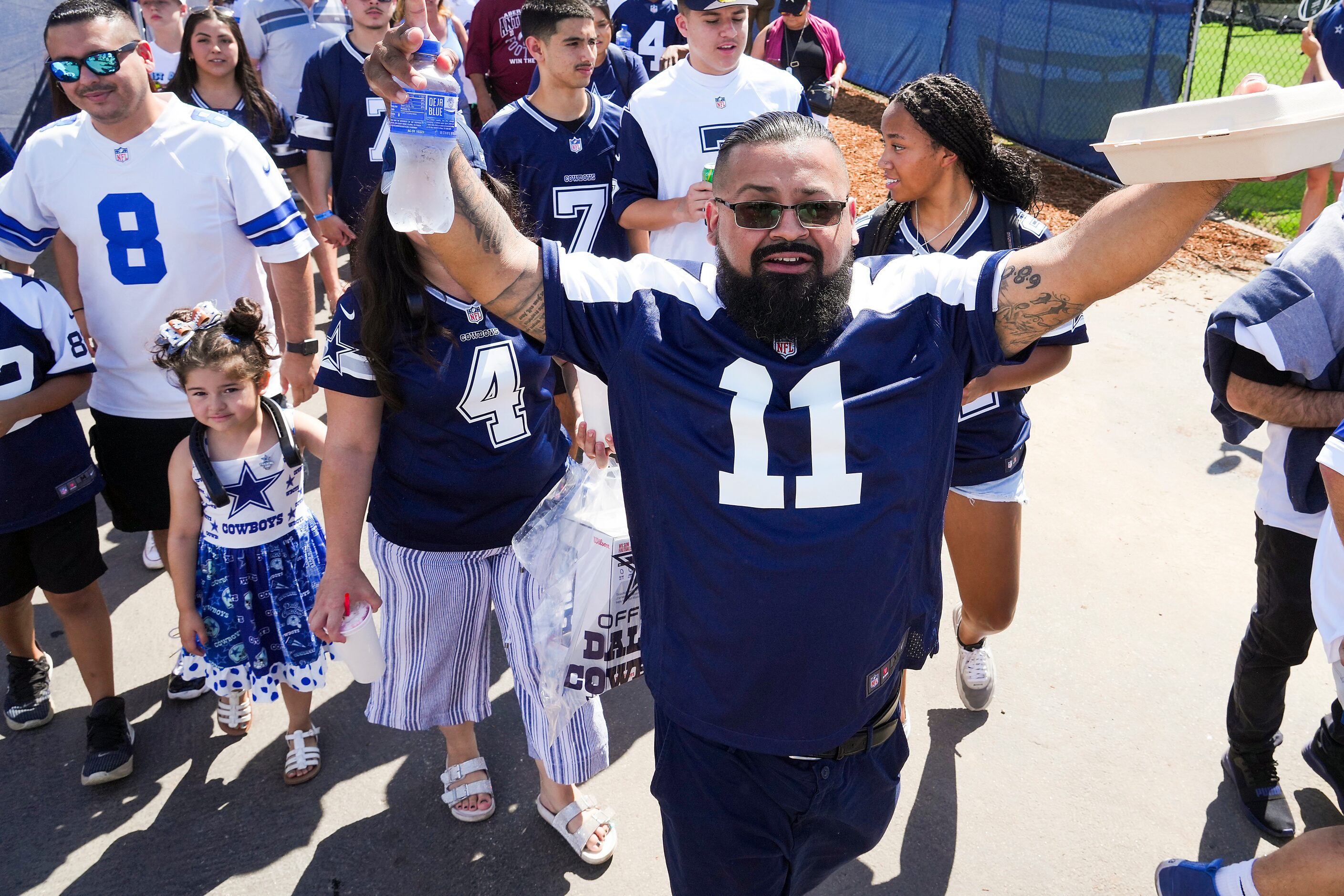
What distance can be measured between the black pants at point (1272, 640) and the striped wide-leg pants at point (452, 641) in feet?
6.62

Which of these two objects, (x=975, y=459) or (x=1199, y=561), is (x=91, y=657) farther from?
(x=1199, y=561)

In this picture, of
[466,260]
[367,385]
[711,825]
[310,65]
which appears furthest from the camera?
[310,65]

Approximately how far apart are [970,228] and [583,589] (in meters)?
1.74

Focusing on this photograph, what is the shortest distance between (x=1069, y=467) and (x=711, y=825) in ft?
12.4

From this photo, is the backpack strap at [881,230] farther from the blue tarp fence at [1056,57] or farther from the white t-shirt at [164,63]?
the blue tarp fence at [1056,57]

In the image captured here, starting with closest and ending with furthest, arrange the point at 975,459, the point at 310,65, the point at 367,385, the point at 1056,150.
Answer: the point at 367,385 < the point at 975,459 < the point at 310,65 < the point at 1056,150

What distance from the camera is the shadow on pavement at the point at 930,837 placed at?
3059mm

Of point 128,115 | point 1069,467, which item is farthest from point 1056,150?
point 128,115

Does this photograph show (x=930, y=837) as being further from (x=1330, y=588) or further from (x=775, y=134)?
(x=775, y=134)

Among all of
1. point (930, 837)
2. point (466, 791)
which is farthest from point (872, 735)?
point (466, 791)

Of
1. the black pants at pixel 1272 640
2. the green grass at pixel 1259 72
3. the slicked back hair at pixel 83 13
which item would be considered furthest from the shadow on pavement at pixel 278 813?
the green grass at pixel 1259 72

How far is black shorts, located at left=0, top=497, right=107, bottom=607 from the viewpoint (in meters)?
3.48

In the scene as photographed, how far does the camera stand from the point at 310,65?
207 inches

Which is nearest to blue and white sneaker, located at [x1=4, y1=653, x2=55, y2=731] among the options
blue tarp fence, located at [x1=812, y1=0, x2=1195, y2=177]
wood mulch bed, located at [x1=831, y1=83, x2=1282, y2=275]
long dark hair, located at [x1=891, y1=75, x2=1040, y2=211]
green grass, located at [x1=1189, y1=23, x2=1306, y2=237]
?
long dark hair, located at [x1=891, y1=75, x2=1040, y2=211]
